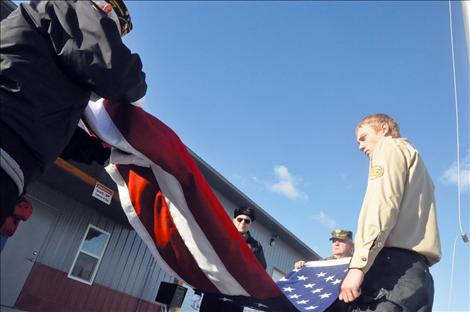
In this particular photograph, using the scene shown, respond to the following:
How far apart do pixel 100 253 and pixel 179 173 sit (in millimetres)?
8490

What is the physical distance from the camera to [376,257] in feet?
6.16

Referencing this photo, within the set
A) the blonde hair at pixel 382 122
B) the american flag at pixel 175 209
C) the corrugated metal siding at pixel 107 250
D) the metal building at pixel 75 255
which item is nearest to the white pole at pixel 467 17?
the blonde hair at pixel 382 122

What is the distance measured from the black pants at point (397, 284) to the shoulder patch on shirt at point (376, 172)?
386 millimetres

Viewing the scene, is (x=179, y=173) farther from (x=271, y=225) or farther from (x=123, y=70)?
(x=271, y=225)

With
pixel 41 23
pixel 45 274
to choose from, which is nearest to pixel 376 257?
pixel 41 23

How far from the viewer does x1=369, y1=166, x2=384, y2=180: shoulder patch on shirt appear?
6.42ft

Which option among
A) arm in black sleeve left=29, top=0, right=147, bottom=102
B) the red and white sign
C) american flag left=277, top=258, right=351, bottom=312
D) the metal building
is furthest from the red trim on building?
arm in black sleeve left=29, top=0, right=147, bottom=102

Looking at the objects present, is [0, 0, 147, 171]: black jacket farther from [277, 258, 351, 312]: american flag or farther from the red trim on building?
the red trim on building

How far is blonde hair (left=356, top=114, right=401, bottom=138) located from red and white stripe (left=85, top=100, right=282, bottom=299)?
1.14 meters

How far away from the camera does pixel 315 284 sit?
10.8 ft

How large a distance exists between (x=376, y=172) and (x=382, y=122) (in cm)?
45

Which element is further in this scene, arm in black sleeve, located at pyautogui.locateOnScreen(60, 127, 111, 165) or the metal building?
the metal building

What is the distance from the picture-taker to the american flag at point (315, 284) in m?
2.70

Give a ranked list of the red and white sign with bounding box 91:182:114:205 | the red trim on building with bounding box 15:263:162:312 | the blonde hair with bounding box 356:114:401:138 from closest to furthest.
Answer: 1. the blonde hair with bounding box 356:114:401:138
2. the red and white sign with bounding box 91:182:114:205
3. the red trim on building with bounding box 15:263:162:312
